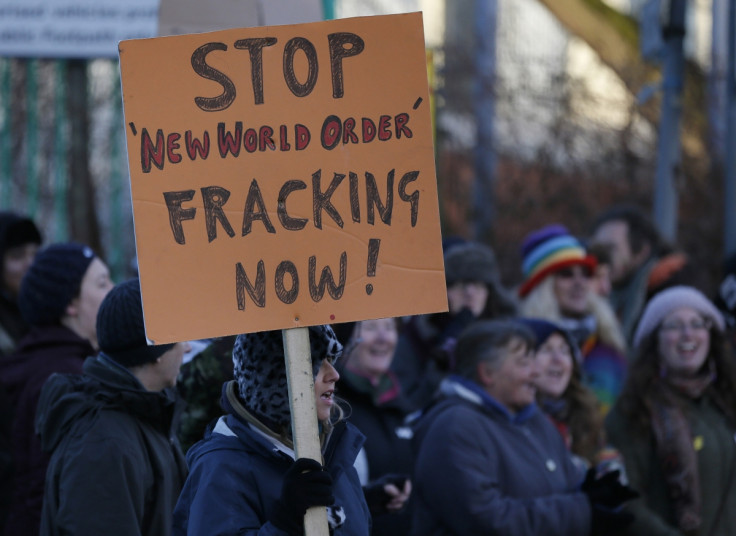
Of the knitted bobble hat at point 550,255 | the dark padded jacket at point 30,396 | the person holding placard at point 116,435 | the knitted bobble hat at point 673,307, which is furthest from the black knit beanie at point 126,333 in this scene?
the knitted bobble hat at point 550,255

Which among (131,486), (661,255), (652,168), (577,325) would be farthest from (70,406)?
(652,168)

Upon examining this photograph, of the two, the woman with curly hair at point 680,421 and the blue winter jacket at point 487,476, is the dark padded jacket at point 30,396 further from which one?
the woman with curly hair at point 680,421

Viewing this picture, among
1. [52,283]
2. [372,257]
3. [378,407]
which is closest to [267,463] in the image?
[372,257]

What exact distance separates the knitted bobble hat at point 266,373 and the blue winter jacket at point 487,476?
4.03 feet

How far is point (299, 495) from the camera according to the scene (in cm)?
249

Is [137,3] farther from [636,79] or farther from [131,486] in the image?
[636,79]

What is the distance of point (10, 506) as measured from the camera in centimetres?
395

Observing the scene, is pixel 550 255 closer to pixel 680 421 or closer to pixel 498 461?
pixel 680 421

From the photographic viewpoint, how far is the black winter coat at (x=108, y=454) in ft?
10.0

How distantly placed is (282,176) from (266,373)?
20.2 inches

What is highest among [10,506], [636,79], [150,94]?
[636,79]

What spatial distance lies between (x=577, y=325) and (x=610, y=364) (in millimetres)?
272

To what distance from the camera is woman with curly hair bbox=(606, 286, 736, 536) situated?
4.43 m

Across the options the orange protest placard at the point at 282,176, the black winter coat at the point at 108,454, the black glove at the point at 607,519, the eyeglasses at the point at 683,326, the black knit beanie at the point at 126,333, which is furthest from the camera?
the eyeglasses at the point at 683,326
